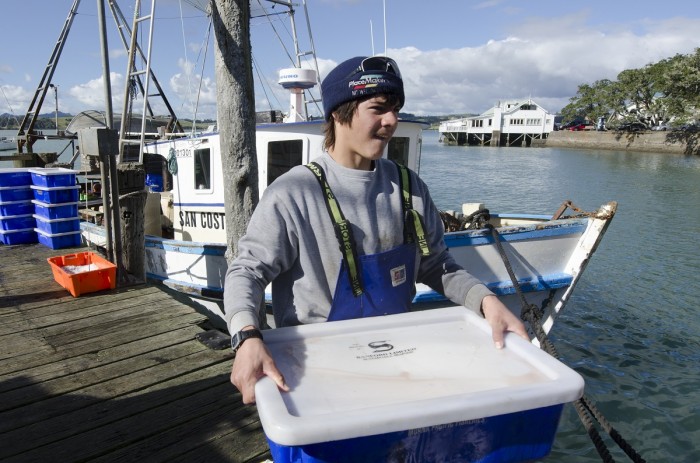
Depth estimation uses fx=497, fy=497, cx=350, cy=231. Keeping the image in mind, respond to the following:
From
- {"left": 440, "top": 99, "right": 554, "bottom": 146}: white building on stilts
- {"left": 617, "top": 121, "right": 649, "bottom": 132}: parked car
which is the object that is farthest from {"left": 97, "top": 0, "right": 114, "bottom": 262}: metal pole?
{"left": 440, "top": 99, "right": 554, "bottom": 146}: white building on stilts

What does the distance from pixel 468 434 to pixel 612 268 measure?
38.0ft

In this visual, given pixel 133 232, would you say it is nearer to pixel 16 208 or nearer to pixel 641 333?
pixel 16 208

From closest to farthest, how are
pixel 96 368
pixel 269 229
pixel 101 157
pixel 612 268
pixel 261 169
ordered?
pixel 269 229 → pixel 96 368 → pixel 101 157 → pixel 261 169 → pixel 612 268

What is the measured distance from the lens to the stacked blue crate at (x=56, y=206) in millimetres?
6316

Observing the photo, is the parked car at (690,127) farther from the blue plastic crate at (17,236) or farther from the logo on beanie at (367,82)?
the logo on beanie at (367,82)

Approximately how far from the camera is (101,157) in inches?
200

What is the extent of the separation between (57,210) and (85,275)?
83.7 inches

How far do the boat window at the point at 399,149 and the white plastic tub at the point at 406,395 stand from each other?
18.6 feet

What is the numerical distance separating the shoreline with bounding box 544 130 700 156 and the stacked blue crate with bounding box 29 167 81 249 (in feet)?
175

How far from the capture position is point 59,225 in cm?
667

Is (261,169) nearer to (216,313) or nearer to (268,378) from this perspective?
(216,313)

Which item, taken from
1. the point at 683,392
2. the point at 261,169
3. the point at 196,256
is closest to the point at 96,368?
the point at 196,256

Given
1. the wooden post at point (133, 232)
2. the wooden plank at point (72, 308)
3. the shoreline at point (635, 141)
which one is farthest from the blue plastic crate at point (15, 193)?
the shoreline at point (635, 141)

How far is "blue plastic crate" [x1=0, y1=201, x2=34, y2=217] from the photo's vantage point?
674cm
